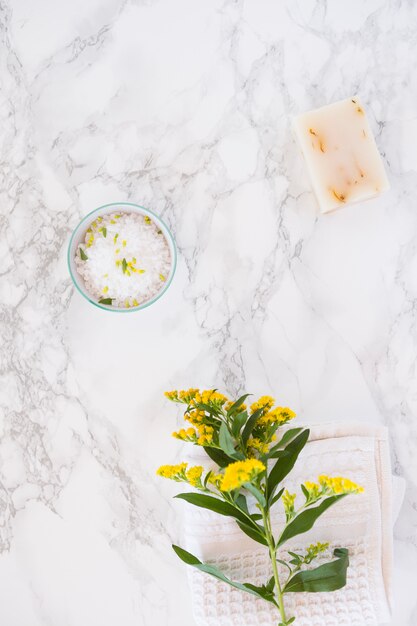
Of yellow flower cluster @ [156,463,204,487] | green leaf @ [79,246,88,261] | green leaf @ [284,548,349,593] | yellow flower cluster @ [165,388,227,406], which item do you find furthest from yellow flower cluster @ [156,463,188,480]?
green leaf @ [79,246,88,261]

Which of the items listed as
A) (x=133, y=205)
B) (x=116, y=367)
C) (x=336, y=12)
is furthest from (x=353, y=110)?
(x=116, y=367)

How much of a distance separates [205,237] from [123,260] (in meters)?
0.16

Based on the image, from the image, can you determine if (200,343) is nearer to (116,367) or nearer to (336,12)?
(116,367)

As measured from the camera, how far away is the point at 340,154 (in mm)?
919

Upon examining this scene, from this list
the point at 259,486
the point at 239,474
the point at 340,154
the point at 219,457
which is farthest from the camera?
the point at 340,154

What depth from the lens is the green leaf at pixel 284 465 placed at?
767 millimetres

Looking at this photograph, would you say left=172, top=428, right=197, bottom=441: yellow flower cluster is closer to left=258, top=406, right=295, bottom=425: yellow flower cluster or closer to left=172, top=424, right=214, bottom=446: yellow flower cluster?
left=172, top=424, right=214, bottom=446: yellow flower cluster

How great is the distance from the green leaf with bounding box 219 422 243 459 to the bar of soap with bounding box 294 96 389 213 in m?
0.39

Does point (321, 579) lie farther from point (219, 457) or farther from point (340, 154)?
point (340, 154)

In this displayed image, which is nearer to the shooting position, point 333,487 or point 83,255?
point 333,487

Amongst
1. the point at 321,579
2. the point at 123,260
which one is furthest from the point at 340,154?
the point at 321,579

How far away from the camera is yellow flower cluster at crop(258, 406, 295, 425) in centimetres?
77

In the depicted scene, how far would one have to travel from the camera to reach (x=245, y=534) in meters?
0.86

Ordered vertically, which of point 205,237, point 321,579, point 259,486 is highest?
point 205,237
